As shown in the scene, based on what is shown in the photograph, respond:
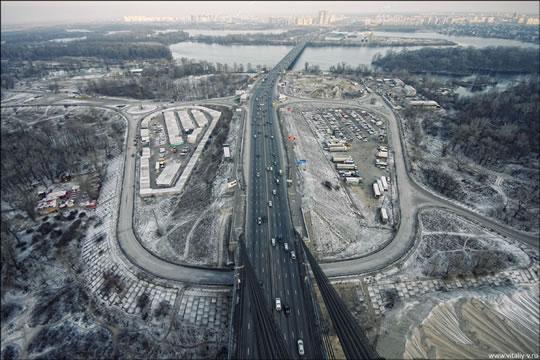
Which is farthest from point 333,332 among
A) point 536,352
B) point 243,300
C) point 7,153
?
point 7,153

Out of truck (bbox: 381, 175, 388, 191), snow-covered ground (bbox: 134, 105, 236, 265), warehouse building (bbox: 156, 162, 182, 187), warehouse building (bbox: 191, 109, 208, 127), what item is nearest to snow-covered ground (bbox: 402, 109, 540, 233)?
truck (bbox: 381, 175, 388, 191)

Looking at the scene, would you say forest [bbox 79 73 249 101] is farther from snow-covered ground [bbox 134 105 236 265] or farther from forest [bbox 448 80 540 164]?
forest [bbox 448 80 540 164]

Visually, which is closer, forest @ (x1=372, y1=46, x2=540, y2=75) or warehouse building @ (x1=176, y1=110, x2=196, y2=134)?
warehouse building @ (x1=176, y1=110, x2=196, y2=134)

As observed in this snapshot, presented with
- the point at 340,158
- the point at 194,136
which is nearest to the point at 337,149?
the point at 340,158

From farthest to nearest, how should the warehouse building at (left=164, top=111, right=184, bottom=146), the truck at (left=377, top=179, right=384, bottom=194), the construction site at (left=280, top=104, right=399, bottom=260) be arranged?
1. the warehouse building at (left=164, top=111, right=184, bottom=146)
2. the truck at (left=377, top=179, right=384, bottom=194)
3. the construction site at (left=280, top=104, right=399, bottom=260)

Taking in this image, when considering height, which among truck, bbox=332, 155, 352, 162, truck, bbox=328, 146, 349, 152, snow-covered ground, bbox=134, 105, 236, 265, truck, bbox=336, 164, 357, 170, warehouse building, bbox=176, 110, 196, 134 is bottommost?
snow-covered ground, bbox=134, 105, 236, 265

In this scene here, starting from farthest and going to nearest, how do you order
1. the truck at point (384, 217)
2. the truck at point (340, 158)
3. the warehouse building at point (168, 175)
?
1. the truck at point (340, 158)
2. the warehouse building at point (168, 175)
3. the truck at point (384, 217)

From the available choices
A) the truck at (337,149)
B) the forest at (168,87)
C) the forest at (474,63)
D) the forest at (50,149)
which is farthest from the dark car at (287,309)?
the forest at (474,63)

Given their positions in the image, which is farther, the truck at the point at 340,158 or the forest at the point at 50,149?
the truck at the point at 340,158

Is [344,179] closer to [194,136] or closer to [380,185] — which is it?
[380,185]

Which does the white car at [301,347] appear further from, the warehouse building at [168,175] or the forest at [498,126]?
the forest at [498,126]
